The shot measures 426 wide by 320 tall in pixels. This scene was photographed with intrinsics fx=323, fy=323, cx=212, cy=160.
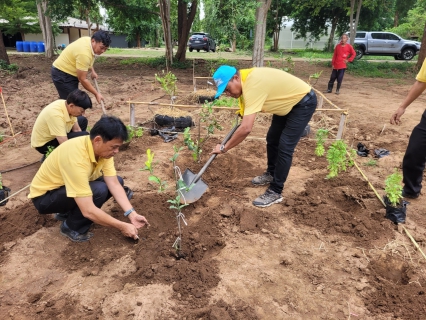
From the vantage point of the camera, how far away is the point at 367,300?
2229 millimetres

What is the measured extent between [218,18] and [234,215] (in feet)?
26.6

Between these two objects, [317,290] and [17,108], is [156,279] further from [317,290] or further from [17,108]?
[17,108]

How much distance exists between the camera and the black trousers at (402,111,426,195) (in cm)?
333

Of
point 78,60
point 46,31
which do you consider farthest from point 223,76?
point 46,31

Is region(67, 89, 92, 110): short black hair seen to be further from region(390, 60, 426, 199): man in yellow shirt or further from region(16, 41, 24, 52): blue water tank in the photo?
region(16, 41, 24, 52): blue water tank

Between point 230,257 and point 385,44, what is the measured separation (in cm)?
2040

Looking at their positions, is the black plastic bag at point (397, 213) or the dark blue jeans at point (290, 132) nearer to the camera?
the black plastic bag at point (397, 213)

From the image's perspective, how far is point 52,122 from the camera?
338 cm

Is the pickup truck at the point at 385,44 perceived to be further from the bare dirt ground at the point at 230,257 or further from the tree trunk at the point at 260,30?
the bare dirt ground at the point at 230,257

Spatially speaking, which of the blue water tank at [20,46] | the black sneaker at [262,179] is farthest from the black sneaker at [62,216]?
the blue water tank at [20,46]

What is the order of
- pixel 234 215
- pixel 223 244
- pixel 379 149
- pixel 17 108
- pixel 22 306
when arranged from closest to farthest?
pixel 22 306, pixel 223 244, pixel 234 215, pixel 379 149, pixel 17 108

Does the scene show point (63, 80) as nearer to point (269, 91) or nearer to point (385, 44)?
point (269, 91)

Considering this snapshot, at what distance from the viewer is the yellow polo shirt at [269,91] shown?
288cm

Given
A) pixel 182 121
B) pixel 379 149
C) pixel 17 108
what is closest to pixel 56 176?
pixel 182 121
